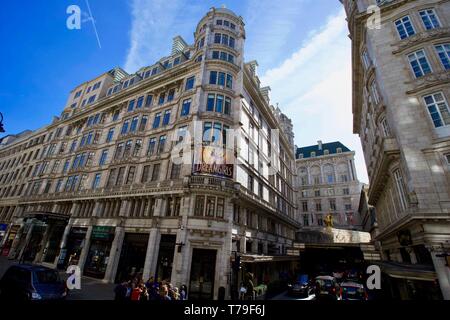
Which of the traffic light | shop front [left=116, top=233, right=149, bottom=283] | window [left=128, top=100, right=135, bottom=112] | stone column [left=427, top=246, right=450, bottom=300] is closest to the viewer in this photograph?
stone column [left=427, top=246, right=450, bottom=300]

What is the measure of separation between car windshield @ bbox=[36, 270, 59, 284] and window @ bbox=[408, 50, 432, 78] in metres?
27.5

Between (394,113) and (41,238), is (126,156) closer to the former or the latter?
(41,238)

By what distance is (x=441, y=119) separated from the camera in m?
13.8

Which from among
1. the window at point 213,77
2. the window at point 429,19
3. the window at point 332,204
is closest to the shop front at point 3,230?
the window at point 213,77

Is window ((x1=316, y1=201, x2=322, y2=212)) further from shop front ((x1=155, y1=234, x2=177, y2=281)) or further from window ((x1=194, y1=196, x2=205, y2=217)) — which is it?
shop front ((x1=155, y1=234, x2=177, y2=281))

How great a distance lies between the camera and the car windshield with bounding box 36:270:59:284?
34.1 ft

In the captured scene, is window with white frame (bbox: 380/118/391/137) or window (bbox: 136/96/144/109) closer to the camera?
window with white frame (bbox: 380/118/391/137)

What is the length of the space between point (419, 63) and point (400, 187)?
976 cm

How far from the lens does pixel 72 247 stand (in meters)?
26.0

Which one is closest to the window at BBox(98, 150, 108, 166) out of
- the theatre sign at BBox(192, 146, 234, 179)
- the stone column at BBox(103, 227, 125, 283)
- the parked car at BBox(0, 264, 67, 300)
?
the stone column at BBox(103, 227, 125, 283)

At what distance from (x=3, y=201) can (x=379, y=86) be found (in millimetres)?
64258

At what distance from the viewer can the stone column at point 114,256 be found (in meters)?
20.3

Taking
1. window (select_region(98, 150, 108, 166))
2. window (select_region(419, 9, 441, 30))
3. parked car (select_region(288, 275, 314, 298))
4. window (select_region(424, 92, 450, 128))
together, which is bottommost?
parked car (select_region(288, 275, 314, 298))

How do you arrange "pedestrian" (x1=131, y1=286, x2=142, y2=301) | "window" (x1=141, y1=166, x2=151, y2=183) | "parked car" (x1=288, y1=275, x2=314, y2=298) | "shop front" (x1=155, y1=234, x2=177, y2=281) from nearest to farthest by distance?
"pedestrian" (x1=131, y1=286, x2=142, y2=301), "shop front" (x1=155, y1=234, x2=177, y2=281), "parked car" (x1=288, y1=275, x2=314, y2=298), "window" (x1=141, y1=166, x2=151, y2=183)
